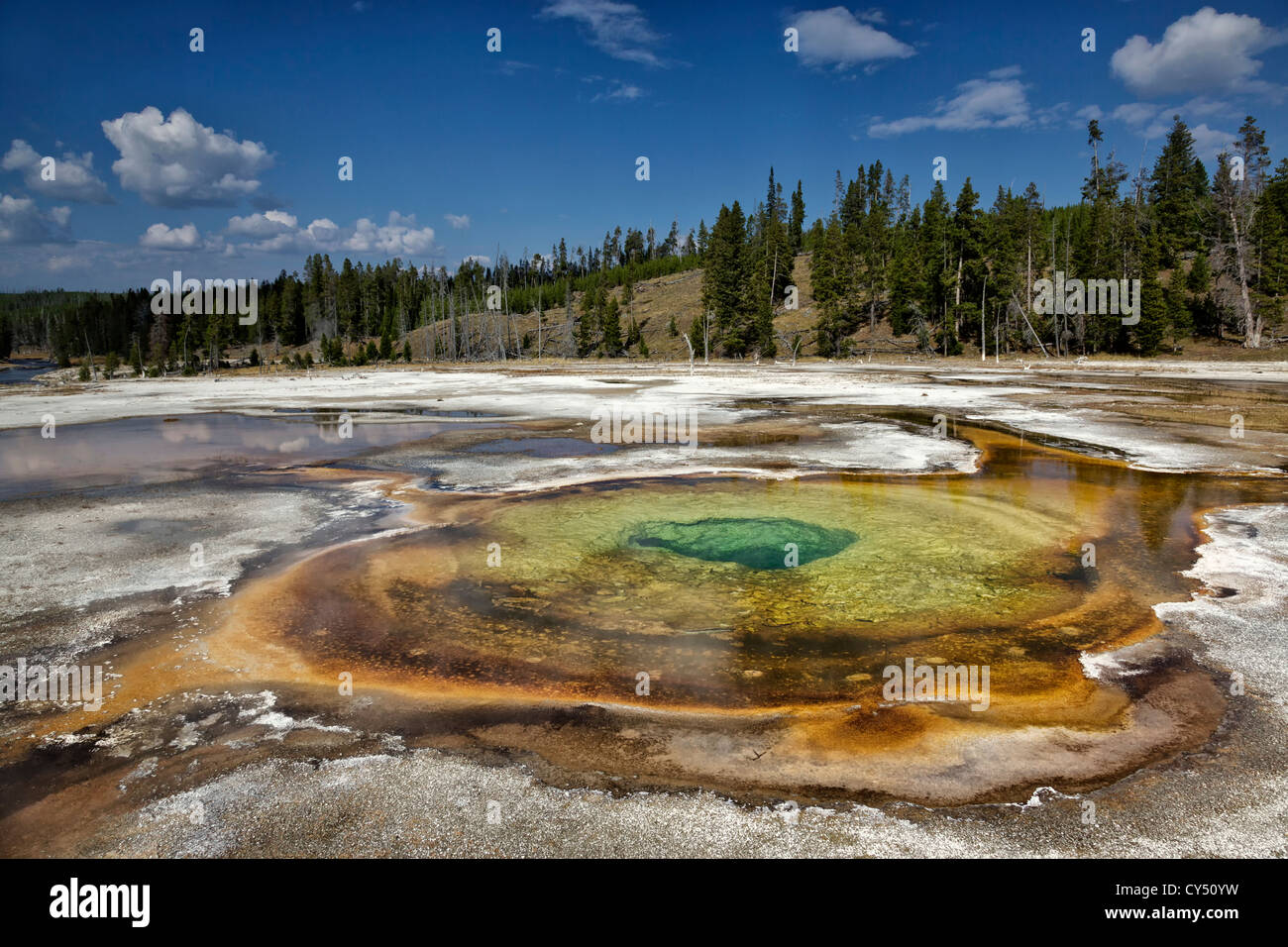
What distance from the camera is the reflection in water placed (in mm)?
14711

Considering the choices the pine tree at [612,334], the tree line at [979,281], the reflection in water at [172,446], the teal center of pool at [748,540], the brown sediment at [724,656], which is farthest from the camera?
the pine tree at [612,334]

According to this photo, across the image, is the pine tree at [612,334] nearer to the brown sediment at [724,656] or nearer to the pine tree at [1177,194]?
the pine tree at [1177,194]

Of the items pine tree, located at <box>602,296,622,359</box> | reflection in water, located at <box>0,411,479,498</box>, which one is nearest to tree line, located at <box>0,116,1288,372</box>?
pine tree, located at <box>602,296,622,359</box>

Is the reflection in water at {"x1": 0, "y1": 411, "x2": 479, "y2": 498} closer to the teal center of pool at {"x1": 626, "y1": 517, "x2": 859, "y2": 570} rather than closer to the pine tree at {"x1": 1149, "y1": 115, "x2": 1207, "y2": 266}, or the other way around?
the teal center of pool at {"x1": 626, "y1": 517, "x2": 859, "y2": 570}

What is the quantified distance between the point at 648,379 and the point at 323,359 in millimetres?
60966

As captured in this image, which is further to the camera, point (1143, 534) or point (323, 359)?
point (323, 359)

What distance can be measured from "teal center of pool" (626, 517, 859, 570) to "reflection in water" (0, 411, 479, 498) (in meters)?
10.1

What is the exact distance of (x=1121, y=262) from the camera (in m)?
57.0

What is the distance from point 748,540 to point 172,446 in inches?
664

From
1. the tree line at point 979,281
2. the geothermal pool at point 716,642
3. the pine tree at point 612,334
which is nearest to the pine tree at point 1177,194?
the tree line at point 979,281

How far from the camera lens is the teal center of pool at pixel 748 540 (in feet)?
29.5

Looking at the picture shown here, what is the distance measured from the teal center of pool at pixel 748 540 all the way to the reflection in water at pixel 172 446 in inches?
397
